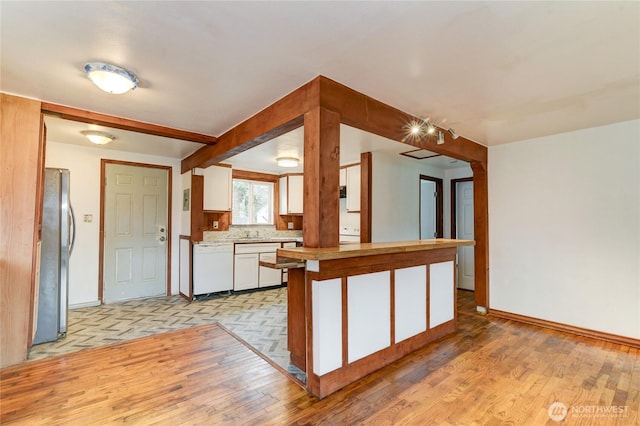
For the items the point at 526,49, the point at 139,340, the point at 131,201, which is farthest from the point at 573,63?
the point at 131,201

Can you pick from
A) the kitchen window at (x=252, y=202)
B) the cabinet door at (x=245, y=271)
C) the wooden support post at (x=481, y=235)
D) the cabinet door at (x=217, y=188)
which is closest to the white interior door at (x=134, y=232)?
the cabinet door at (x=217, y=188)

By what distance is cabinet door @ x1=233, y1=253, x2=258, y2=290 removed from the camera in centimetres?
490

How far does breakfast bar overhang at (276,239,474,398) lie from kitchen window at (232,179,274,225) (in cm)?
360

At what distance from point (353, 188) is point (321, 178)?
2.89 m

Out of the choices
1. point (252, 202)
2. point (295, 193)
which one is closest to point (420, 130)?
point (295, 193)

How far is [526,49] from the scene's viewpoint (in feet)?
5.90

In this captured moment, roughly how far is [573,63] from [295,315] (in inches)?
105

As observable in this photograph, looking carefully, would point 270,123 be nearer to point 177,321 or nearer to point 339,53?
point 339,53

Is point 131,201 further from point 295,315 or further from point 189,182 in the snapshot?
point 295,315

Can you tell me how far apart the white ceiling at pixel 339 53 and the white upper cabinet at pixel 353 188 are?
6.94ft

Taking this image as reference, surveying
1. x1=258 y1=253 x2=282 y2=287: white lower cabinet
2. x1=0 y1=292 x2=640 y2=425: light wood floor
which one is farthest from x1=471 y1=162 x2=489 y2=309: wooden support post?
x1=258 y1=253 x2=282 y2=287: white lower cabinet

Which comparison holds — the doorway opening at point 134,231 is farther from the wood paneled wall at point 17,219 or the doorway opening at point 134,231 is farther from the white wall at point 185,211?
the wood paneled wall at point 17,219

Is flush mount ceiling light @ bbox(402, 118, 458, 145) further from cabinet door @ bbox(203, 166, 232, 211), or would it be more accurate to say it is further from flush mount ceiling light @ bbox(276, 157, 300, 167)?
cabinet door @ bbox(203, 166, 232, 211)

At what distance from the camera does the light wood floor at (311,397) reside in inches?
70.6
